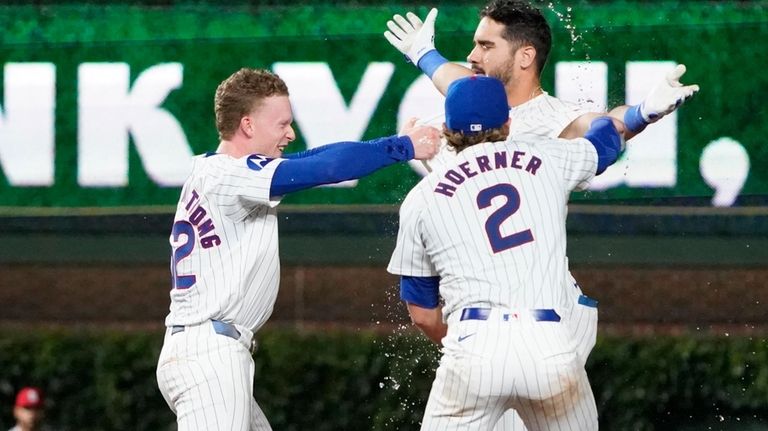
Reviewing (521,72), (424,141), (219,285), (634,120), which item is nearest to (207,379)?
(219,285)

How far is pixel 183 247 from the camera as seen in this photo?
518cm

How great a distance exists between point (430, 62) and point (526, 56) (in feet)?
1.46

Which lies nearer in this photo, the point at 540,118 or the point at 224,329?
the point at 224,329

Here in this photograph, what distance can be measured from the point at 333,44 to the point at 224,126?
10.8 ft

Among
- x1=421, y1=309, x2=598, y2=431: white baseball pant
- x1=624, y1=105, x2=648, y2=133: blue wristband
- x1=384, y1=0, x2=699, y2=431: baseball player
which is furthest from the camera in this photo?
x1=384, y1=0, x2=699, y2=431: baseball player

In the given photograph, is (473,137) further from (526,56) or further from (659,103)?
(526,56)

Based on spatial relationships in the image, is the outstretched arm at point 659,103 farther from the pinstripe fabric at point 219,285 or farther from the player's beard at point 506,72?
the pinstripe fabric at point 219,285

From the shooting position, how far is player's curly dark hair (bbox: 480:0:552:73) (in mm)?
5367

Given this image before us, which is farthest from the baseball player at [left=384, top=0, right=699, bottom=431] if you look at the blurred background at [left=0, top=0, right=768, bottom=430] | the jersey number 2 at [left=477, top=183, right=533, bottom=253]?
the blurred background at [left=0, top=0, right=768, bottom=430]

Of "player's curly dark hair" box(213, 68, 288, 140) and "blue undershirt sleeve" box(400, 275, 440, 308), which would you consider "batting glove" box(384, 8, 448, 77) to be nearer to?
"player's curly dark hair" box(213, 68, 288, 140)

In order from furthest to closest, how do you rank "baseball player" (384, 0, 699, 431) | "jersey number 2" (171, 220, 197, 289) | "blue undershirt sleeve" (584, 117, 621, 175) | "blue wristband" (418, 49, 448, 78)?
"blue wristband" (418, 49, 448, 78) → "baseball player" (384, 0, 699, 431) → "jersey number 2" (171, 220, 197, 289) → "blue undershirt sleeve" (584, 117, 621, 175)

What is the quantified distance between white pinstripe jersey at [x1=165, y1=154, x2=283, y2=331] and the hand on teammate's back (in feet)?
1.55

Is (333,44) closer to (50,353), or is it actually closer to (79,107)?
(79,107)

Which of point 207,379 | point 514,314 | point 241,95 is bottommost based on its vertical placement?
point 207,379
